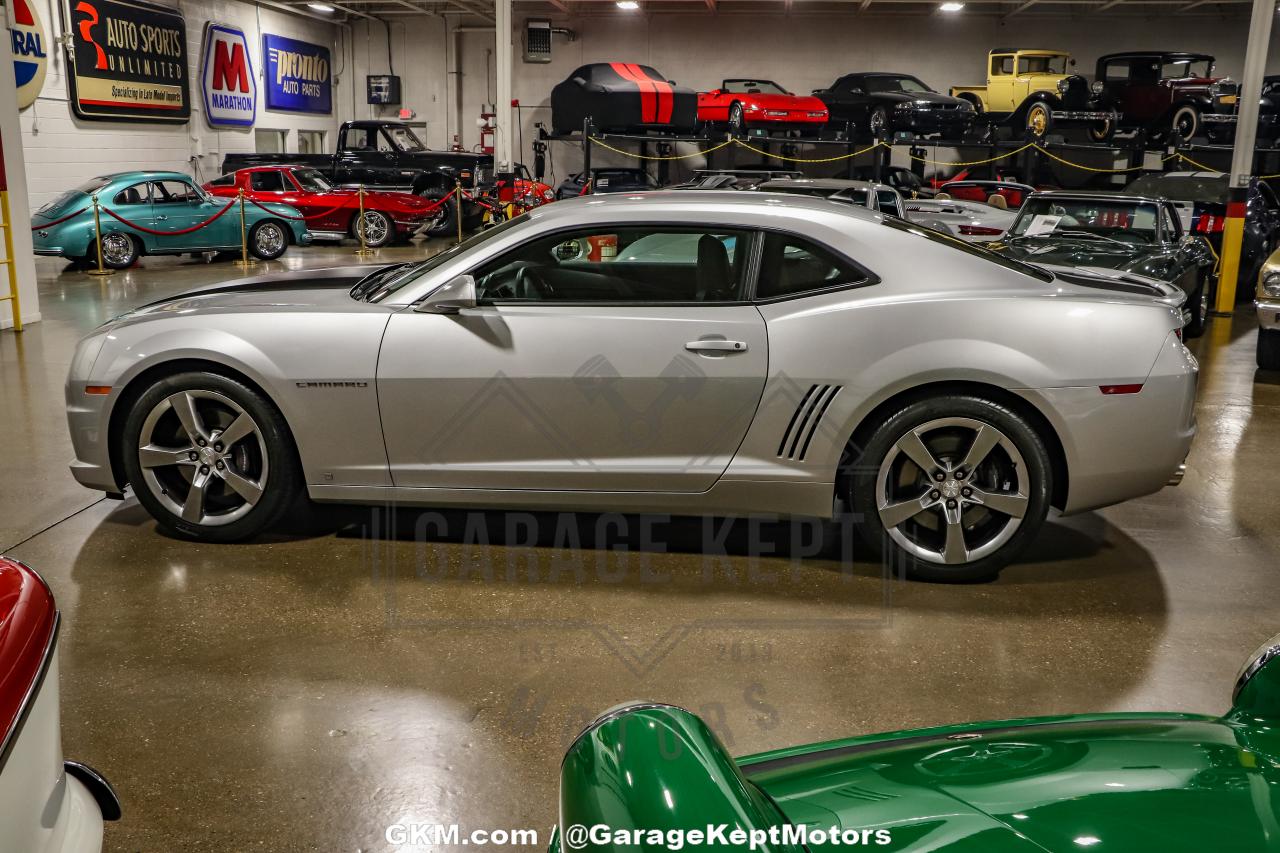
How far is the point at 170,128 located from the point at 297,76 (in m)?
5.96

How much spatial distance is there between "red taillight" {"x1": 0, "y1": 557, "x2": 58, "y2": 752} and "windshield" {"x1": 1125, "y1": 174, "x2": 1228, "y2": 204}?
1266 cm

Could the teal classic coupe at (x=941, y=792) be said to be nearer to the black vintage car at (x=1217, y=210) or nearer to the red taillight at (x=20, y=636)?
the red taillight at (x=20, y=636)

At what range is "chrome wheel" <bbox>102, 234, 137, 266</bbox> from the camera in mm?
14867

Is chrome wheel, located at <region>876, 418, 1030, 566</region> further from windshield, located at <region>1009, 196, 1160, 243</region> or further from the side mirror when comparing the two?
windshield, located at <region>1009, 196, 1160, 243</region>

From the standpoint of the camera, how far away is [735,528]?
470 centimetres

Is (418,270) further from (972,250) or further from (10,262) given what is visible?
(10,262)

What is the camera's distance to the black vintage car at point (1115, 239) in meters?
9.20

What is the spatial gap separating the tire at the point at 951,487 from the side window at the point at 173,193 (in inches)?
550

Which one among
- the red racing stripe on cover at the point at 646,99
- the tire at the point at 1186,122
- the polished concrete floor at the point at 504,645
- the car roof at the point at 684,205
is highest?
the red racing stripe on cover at the point at 646,99

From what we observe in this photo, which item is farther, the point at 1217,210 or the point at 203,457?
the point at 1217,210

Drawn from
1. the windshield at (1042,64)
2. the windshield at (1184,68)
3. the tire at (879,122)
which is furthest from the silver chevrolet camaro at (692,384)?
the windshield at (1042,64)

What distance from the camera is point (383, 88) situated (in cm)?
2869

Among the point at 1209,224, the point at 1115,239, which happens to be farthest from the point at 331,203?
the point at 1209,224

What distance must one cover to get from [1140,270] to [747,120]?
12855 millimetres
